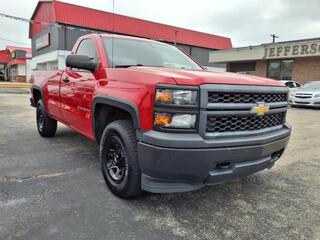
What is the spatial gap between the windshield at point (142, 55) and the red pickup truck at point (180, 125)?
0.15ft

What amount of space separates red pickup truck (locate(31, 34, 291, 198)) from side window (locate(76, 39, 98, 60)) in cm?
37

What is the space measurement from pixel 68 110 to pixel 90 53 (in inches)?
38.4

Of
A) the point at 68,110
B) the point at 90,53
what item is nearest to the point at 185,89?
the point at 90,53

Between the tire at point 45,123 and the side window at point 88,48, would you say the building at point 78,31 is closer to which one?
the tire at point 45,123

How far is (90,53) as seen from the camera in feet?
13.1

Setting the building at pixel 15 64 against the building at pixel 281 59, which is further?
the building at pixel 15 64

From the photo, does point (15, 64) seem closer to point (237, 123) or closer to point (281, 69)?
point (281, 69)

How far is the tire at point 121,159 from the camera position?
2.66 metres

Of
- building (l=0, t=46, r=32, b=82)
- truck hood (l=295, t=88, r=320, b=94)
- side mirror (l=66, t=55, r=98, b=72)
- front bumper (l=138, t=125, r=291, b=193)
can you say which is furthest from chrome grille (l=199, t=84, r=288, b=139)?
building (l=0, t=46, r=32, b=82)

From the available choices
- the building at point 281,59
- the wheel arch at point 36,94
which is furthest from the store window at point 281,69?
the wheel arch at point 36,94

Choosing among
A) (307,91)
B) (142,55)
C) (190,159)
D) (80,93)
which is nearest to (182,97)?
(190,159)

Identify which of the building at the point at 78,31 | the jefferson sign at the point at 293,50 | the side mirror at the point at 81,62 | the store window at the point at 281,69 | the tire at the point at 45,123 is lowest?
the tire at the point at 45,123

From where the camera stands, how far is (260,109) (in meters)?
2.70

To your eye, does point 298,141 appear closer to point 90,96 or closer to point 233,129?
point 233,129
